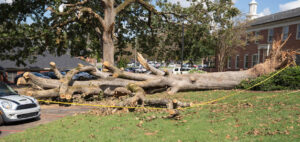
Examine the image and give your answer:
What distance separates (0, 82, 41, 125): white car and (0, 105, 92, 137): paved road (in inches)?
9.5

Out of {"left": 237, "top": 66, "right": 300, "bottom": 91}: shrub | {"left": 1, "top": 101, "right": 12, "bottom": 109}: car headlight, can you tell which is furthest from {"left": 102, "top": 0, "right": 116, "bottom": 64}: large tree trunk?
{"left": 237, "top": 66, "right": 300, "bottom": 91}: shrub

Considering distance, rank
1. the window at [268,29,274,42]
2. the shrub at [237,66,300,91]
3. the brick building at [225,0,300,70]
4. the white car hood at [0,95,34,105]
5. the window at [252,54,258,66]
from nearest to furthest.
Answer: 1. the white car hood at [0,95,34,105]
2. the shrub at [237,66,300,91]
3. the brick building at [225,0,300,70]
4. the window at [268,29,274,42]
5. the window at [252,54,258,66]

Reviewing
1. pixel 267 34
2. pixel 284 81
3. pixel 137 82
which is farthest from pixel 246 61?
pixel 137 82

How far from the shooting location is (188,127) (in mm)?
6625

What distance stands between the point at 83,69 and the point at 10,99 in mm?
4378

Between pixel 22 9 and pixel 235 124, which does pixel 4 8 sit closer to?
pixel 22 9

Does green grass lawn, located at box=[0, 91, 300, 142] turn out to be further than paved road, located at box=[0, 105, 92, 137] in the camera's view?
No

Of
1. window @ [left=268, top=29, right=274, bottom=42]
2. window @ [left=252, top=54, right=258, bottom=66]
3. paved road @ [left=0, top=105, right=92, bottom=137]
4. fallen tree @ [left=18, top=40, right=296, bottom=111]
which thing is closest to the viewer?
paved road @ [left=0, top=105, right=92, bottom=137]

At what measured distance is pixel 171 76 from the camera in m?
13.8

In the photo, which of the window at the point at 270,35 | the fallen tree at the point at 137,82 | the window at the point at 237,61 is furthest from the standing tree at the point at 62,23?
the window at the point at 237,61

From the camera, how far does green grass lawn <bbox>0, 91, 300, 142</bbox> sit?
575cm

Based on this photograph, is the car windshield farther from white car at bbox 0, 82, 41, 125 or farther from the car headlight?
the car headlight

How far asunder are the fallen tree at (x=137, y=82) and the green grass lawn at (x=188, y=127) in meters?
1.29

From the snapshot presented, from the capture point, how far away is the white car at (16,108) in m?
7.76
